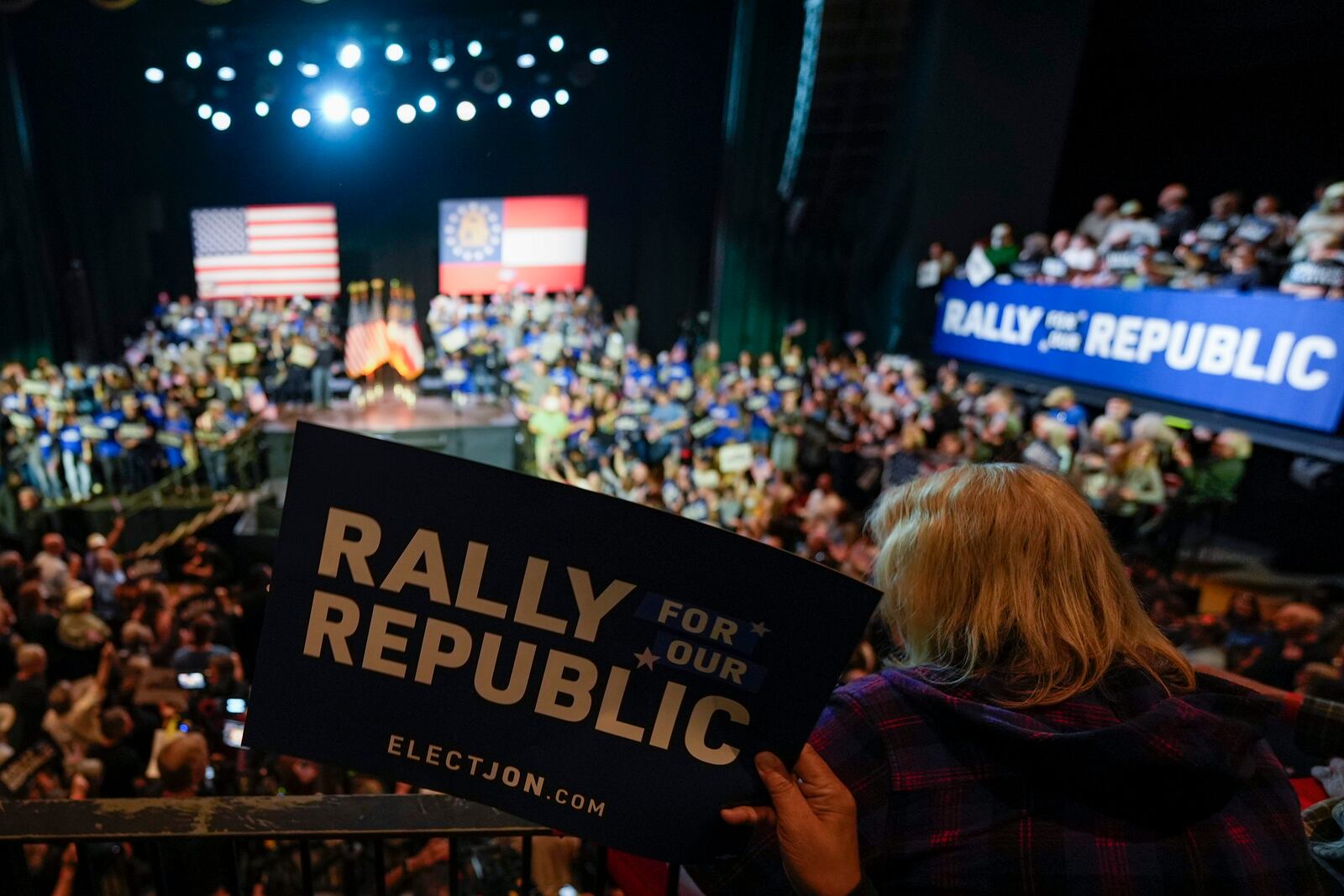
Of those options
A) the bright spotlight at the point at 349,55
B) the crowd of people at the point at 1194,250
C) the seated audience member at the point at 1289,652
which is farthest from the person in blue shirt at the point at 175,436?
the seated audience member at the point at 1289,652

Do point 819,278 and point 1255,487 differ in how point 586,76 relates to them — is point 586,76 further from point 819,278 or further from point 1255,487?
point 1255,487

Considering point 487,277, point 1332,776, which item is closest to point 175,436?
point 487,277

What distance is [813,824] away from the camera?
839mm

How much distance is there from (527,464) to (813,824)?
29.0 ft

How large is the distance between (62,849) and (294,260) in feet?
33.8

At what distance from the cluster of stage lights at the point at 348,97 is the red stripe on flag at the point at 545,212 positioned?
4.41 feet

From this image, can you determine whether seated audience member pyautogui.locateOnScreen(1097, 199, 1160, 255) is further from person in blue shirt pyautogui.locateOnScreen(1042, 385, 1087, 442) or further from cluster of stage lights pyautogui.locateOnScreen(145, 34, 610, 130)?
cluster of stage lights pyautogui.locateOnScreen(145, 34, 610, 130)

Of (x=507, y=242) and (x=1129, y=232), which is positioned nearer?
(x=1129, y=232)

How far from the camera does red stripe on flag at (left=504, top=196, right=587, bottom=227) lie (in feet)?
39.6

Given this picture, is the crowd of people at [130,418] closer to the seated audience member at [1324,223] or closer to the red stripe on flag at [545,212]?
the red stripe on flag at [545,212]

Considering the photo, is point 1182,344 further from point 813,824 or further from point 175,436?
point 175,436

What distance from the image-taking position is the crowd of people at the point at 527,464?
3338mm

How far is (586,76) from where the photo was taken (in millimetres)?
11578

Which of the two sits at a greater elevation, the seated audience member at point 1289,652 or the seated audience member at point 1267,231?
the seated audience member at point 1267,231
